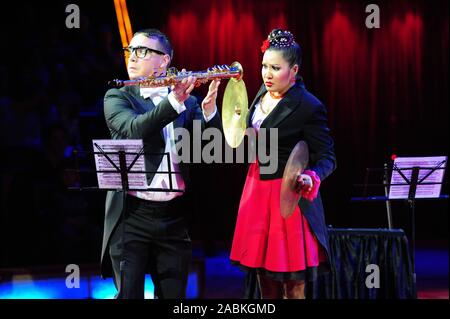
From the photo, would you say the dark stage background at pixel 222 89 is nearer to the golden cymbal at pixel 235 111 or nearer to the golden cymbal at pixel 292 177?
the golden cymbal at pixel 235 111

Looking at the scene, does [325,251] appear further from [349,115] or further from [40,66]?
[349,115]

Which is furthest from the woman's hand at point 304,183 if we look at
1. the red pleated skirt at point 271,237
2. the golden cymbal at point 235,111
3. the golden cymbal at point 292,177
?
the golden cymbal at point 235,111

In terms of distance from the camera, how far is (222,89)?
7070 millimetres

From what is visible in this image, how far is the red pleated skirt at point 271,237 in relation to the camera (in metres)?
3.19

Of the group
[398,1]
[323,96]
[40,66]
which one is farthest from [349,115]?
[40,66]

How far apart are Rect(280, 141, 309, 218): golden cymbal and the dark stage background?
326 cm

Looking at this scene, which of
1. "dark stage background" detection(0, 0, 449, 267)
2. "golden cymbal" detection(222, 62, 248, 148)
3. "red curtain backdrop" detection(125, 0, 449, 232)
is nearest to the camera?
"golden cymbal" detection(222, 62, 248, 148)

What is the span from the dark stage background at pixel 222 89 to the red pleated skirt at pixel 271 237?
3.07 metres

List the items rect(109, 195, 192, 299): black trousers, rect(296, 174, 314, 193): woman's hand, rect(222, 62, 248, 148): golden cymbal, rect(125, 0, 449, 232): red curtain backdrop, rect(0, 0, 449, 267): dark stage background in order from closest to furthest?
1. rect(296, 174, 314, 193): woman's hand
2. rect(109, 195, 192, 299): black trousers
3. rect(222, 62, 248, 148): golden cymbal
4. rect(0, 0, 449, 267): dark stage background
5. rect(125, 0, 449, 232): red curtain backdrop

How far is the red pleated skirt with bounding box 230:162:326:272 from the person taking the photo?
3186mm

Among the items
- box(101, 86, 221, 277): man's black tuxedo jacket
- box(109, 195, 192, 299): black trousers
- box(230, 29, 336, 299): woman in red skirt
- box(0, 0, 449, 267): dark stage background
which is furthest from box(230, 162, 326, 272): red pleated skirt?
box(0, 0, 449, 267): dark stage background

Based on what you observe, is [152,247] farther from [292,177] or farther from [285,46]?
[285,46]

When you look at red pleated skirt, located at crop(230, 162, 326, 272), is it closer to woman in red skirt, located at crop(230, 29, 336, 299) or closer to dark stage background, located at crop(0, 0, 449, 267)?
woman in red skirt, located at crop(230, 29, 336, 299)

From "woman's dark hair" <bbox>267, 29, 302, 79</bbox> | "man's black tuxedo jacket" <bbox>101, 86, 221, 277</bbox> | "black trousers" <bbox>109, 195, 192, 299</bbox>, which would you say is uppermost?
"woman's dark hair" <bbox>267, 29, 302, 79</bbox>
